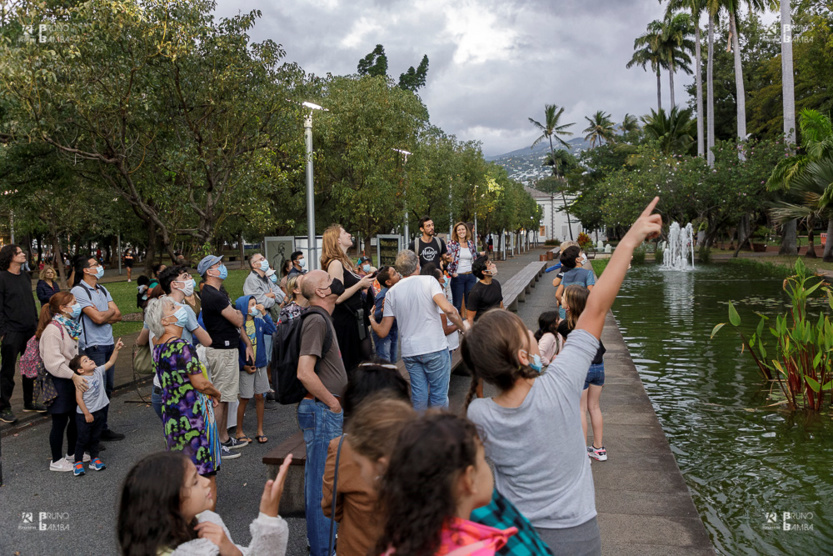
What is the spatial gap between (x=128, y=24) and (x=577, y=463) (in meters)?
11.2

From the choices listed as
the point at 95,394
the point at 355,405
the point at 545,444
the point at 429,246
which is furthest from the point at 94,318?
the point at 545,444

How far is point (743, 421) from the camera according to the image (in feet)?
23.6

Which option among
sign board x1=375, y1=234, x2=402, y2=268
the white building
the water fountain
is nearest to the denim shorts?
sign board x1=375, y1=234, x2=402, y2=268

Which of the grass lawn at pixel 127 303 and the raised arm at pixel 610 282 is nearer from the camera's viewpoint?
the raised arm at pixel 610 282

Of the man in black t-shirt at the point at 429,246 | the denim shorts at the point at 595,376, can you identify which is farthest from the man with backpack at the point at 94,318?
the denim shorts at the point at 595,376

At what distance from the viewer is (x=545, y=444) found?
2234mm

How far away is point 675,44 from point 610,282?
232ft

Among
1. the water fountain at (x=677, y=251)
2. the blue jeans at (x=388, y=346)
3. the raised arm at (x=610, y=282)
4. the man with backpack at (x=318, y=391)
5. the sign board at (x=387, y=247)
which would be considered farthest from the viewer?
the water fountain at (x=677, y=251)

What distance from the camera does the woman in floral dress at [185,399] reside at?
458 centimetres

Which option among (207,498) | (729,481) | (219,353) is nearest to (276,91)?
(219,353)

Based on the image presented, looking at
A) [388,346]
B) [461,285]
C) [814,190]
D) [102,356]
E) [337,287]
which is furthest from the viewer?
[814,190]

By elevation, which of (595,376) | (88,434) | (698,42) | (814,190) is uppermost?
(698,42)

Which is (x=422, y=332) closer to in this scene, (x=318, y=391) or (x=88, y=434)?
(x=318, y=391)

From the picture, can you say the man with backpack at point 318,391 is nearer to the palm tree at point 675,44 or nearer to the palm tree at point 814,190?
the palm tree at point 814,190
